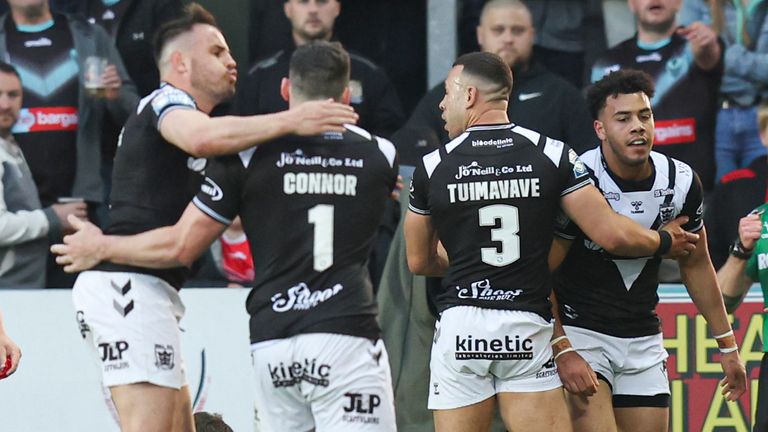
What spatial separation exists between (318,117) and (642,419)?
2.21 metres

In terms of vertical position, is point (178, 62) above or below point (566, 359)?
above

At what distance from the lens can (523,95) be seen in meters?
9.07

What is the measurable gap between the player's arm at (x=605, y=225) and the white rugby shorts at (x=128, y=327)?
1.92 m

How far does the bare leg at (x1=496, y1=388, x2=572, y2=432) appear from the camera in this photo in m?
5.93

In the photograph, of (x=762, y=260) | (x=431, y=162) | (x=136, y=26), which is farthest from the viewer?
(x=136, y=26)

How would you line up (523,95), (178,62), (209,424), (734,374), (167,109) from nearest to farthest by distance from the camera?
(167,109)
(178,62)
(734,374)
(209,424)
(523,95)

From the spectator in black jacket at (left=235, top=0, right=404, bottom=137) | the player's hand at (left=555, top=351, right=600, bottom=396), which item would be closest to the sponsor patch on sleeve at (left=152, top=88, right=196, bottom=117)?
the player's hand at (left=555, top=351, right=600, bottom=396)

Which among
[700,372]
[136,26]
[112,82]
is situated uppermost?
[136,26]

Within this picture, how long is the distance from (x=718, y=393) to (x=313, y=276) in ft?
13.1

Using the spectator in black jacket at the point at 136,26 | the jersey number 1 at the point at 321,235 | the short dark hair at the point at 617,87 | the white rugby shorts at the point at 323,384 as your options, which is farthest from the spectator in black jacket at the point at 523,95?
the white rugby shorts at the point at 323,384

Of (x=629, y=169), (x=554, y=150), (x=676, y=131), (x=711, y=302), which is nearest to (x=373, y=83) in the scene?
(x=676, y=131)

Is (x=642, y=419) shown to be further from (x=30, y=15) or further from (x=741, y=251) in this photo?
(x=30, y=15)

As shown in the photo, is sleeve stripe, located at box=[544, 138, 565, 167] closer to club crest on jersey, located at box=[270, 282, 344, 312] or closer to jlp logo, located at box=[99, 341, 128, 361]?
club crest on jersey, located at box=[270, 282, 344, 312]

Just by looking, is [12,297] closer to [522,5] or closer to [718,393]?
[522,5]
